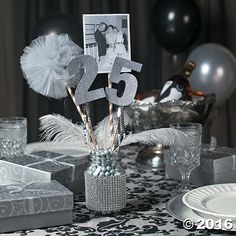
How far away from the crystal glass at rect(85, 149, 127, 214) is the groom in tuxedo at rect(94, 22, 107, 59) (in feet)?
0.94

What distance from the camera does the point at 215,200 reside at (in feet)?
4.79

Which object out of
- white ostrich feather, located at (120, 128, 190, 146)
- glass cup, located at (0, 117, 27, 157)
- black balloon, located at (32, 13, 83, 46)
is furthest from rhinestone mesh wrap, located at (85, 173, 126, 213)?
black balloon, located at (32, 13, 83, 46)

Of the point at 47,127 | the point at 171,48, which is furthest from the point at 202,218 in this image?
the point at 171,48

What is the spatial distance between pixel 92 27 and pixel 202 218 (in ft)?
1.89

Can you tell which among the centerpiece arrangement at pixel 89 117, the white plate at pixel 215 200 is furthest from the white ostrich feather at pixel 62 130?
the white plate at pixel 215 200

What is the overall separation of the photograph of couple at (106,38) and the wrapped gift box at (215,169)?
0.39 m

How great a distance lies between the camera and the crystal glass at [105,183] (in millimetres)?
1456

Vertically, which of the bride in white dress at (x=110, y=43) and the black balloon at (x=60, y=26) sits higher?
the black balloon at (x=60, y=26)

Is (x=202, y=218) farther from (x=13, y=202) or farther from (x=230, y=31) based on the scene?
(x=230, y=31)

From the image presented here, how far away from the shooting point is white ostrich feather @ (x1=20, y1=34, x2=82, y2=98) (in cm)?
152

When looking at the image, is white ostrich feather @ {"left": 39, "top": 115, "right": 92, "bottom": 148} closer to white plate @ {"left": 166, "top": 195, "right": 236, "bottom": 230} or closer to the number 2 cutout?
the number 2 cutout

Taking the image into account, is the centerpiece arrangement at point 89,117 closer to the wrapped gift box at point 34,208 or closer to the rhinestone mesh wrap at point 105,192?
the rhinestone mesh wrap at point 105,192

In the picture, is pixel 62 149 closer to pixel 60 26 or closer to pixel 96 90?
pixel 96 90

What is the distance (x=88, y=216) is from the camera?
1467mm
